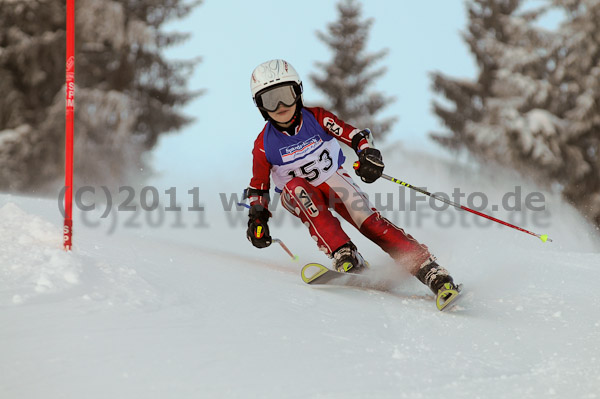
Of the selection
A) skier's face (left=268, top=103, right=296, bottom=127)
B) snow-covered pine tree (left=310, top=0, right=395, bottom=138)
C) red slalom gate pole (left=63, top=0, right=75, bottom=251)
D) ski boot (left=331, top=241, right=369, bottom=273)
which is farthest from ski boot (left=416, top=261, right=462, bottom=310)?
snow-covered pine tree (left=310, top=0, right=395, bottom=138)

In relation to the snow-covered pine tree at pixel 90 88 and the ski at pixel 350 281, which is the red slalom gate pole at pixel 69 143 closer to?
the ski at pixel 350 281

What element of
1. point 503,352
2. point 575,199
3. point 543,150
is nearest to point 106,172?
point 543,150

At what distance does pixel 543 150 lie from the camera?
49.9ft

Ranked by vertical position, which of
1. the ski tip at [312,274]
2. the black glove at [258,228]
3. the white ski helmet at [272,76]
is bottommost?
the ski tip at [312,274]

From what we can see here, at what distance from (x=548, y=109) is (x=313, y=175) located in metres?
14.1

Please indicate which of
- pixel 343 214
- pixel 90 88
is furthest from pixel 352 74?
pixel 343 214

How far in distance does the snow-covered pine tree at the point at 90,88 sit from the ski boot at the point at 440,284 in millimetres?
12116

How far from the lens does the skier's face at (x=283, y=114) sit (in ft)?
13.3

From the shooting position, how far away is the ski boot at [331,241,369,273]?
3.83 m

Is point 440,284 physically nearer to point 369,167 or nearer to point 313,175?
point 369,167

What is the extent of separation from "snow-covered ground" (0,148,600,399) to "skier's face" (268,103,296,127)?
105 centimetres

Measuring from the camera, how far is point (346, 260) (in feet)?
12.6

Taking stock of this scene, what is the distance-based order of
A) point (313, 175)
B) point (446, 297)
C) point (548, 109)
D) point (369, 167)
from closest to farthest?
point (446, 297), point (369, 167), point (313, 175), point (548, 109)

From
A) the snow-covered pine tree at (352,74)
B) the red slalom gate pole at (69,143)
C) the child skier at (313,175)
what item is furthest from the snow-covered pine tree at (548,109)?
the red slalom gate pole at (69,143)
